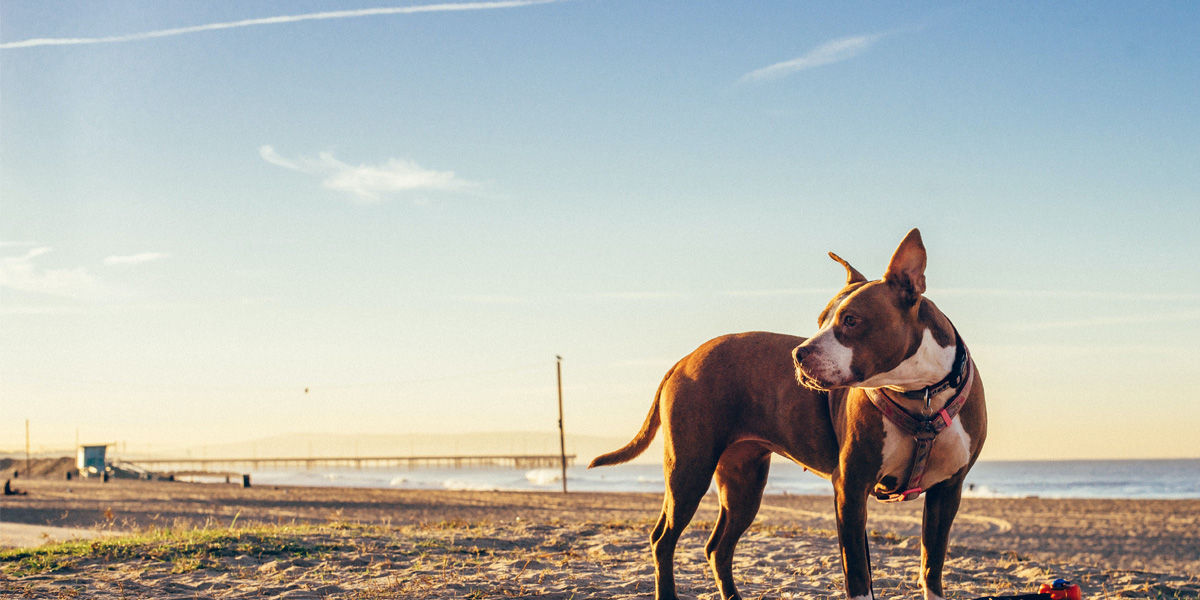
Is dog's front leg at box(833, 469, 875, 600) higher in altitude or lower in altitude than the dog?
lower

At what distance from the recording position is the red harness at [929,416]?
3615 millimetres

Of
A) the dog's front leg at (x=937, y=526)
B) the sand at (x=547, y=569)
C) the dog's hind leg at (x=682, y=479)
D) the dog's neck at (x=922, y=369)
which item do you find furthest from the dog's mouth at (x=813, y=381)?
the sand at (x=547, y=569)

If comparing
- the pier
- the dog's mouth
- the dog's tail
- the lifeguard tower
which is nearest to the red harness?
the dog's mouth

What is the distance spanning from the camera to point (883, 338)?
3.40m

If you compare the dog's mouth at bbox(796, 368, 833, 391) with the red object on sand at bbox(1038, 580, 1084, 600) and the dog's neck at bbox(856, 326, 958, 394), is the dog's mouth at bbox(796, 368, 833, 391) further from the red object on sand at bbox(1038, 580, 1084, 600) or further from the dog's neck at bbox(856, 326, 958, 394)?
the red object on sand at bbox(1038, 580, 1084, 600)

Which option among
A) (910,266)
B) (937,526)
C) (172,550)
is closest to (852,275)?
(910,266)

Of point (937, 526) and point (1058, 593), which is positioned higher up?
point (937, 526)

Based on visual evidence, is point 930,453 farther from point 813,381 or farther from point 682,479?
point 682,479

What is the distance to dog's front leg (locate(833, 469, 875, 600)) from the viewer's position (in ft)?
12.1

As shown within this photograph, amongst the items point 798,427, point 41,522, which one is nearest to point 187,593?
point 798,427

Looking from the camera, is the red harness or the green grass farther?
the green grass

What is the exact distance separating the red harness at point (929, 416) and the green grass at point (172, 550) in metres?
5.88

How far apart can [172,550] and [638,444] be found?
4.98 meters

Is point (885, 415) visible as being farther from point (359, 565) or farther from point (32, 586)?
point (32, 586)
